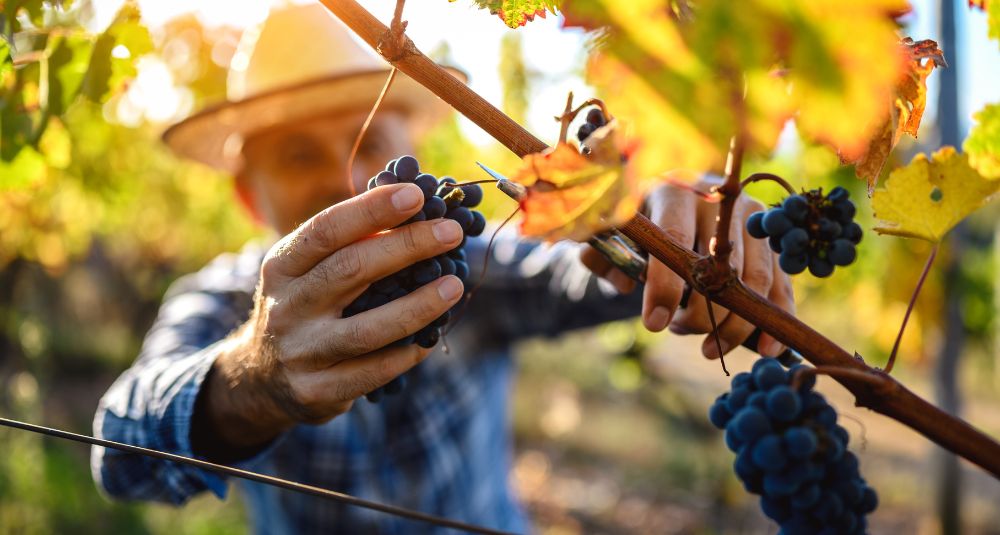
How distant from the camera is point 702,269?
606 millimetres

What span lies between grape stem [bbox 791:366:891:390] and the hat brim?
168 centimetres

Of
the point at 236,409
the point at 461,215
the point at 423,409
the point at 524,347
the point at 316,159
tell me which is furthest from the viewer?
the point at 524,347

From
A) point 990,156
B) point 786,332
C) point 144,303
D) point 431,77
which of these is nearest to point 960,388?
point 990,156

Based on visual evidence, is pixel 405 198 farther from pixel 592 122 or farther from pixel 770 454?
pixel 770 454

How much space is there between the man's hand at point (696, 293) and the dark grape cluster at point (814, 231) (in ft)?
0.29

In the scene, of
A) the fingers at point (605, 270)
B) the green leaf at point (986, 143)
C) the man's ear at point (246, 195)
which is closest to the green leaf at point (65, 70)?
the fingers at point (605, 270)

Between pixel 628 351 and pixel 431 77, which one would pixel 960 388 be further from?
pixel 431 77

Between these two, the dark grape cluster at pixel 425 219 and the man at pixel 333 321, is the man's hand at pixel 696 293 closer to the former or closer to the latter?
the man at pixel 333 321

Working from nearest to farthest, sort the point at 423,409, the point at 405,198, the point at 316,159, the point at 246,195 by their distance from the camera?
the point at 405,198, the point at 423,409, the point at 316,159, the point at 246,195

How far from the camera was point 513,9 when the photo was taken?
629 mm

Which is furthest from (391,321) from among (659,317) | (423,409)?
(423,409)

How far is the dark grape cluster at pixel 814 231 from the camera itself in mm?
689

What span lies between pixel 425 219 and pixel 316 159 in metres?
1.76

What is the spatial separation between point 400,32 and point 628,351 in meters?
4.87
